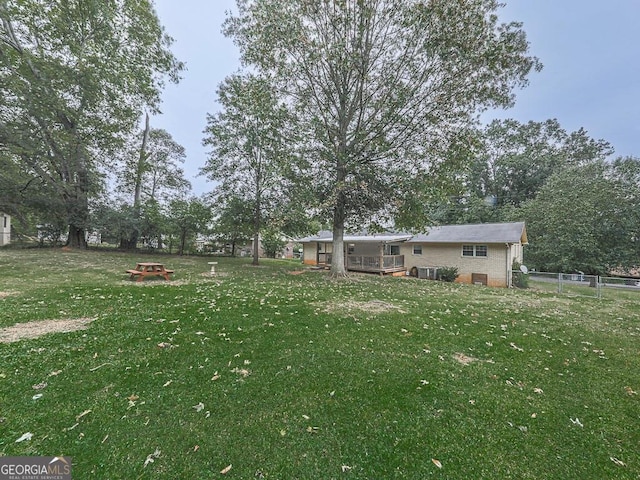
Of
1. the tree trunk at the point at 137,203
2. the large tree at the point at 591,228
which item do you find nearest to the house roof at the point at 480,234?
the large tree at the point at 591,228

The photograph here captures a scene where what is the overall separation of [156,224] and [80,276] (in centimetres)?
1289

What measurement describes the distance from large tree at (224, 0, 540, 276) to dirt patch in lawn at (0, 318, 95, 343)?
7641 mm

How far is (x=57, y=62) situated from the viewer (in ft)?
37.5

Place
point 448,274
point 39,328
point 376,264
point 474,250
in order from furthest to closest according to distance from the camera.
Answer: point 376,264
point 474,250
point 448,274
point 39,328

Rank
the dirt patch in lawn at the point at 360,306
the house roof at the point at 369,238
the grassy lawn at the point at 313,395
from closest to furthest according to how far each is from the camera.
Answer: the grassy lawn at the point at 313,395
the dirt patch in lawn at the point at 360,306
the house roof at the point at 369,238

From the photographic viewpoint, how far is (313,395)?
2971mm

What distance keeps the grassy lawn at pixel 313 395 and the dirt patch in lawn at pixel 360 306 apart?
2.20 ft

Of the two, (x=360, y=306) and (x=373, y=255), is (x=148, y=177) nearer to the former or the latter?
(x=373, y=255)

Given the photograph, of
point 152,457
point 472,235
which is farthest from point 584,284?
point 152,457

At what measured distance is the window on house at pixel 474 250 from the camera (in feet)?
53.7

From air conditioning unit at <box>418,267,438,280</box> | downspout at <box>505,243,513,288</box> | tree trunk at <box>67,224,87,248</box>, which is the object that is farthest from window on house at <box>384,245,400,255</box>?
tree trunk at <box>67,224,87,248</box>

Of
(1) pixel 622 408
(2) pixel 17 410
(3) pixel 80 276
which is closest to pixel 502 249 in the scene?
(1) pixel 622 408
